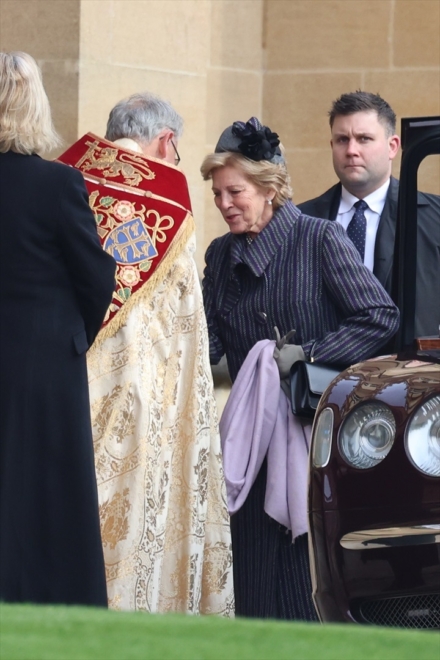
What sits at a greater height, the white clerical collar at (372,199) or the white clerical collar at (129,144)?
the white clerical collar at (129,144)

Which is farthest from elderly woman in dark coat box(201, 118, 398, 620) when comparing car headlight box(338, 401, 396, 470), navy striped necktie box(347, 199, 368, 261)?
car headlight box(338, 401, 396, 470)

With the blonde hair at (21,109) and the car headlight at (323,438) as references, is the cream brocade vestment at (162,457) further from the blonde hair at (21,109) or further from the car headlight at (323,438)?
the car headlight at (323,438)

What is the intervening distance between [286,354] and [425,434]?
121cm

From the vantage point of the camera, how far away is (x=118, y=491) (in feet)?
13.7

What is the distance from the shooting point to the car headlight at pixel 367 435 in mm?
3164

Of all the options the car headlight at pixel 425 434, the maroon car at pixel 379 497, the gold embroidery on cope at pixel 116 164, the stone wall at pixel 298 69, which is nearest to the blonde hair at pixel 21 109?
the gold embroidery on cope at pixel 116 164

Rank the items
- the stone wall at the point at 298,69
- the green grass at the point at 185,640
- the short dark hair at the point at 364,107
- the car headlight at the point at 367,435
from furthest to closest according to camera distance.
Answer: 1. the stone wall at the point at 298,69
2. the short dark hair at the point at 364,107
3. the car headlight at the point at 367,435
4. the green grass at the point at 185,640

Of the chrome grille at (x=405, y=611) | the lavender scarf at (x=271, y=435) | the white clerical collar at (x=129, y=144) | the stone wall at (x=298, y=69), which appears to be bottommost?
the chrome grille at (x=405, y=611)

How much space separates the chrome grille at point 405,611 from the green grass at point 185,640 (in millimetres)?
2021

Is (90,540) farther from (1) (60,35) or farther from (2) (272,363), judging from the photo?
(1) (60,35)

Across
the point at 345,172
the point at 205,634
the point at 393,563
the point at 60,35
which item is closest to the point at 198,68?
the point at 60,35

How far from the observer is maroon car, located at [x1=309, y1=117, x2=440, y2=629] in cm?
306

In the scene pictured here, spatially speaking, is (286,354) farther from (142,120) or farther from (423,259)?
(423,259)

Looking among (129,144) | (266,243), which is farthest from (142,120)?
(266,243)
